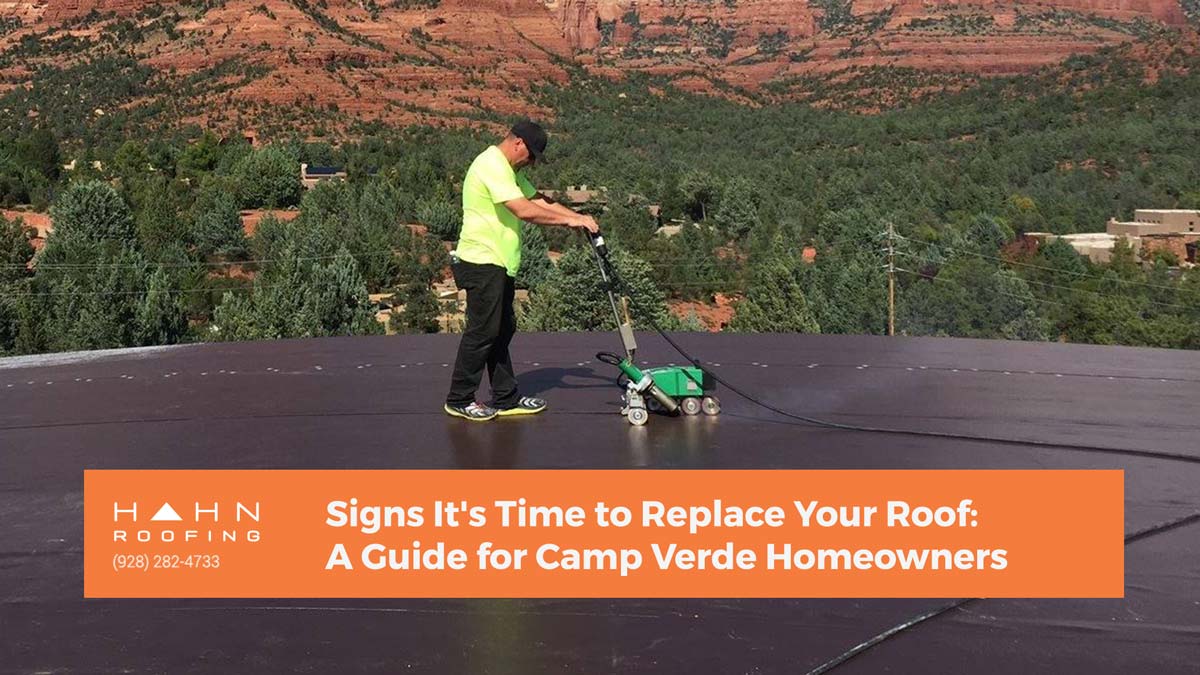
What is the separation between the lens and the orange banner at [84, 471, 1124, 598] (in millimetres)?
3697

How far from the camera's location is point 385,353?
28.3ft

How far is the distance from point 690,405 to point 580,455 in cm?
103

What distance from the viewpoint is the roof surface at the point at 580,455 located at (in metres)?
3.20

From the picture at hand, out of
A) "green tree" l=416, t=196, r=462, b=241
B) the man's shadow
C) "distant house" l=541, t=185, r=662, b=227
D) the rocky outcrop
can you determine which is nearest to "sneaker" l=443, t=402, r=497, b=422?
the man's shadow

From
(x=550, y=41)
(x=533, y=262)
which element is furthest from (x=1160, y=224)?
(x=550, y=41)

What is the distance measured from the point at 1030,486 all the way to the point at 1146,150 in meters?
57.8

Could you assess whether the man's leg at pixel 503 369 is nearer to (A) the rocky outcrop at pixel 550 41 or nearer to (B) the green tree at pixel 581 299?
(B) the green tree at pixel 581 299

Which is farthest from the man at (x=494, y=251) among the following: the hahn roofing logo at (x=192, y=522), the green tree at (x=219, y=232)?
the green tree at (x=219, y=232)

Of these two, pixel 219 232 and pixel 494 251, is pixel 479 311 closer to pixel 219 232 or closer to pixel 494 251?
pixel 494 251

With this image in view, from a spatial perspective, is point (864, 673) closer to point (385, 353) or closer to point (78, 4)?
point (385, 353)

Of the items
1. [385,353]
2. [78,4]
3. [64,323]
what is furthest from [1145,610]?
[78,4]

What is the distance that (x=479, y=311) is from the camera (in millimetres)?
5730

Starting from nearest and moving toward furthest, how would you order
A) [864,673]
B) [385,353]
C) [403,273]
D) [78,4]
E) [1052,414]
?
1. [864,673]
2. [1052,414]
3. [385,353]
4. [403,273]
5. [78,4]

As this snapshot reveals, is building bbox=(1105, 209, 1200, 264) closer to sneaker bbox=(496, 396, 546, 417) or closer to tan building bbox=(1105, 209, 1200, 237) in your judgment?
tan building bbox=(1105, 209, 1200, 237)
